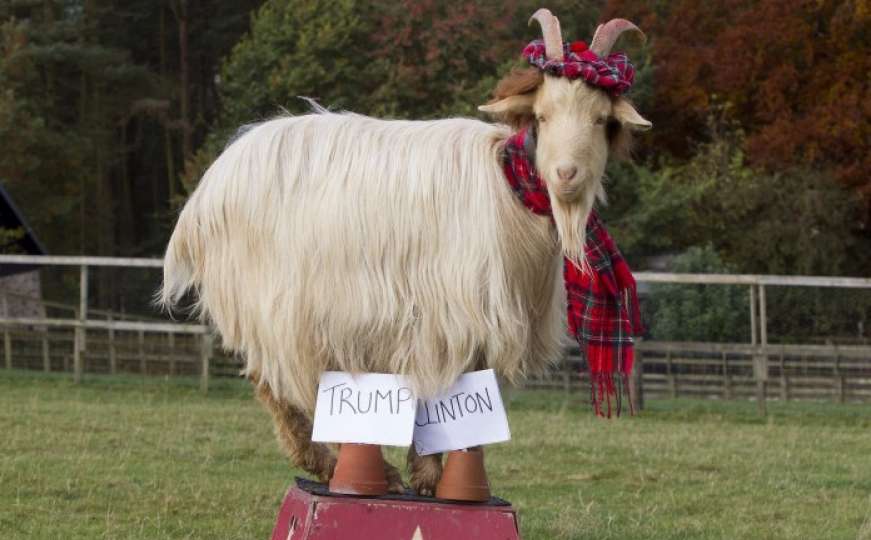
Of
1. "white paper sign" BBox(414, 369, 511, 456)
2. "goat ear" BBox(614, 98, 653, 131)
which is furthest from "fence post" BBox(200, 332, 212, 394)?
"goat ear" BBox(614, 98, 653, 131)

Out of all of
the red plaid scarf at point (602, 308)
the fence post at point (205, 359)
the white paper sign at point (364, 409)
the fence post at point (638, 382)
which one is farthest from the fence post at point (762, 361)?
the white paper sign at point (364, 409)

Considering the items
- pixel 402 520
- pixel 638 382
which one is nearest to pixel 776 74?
pixel 638 382

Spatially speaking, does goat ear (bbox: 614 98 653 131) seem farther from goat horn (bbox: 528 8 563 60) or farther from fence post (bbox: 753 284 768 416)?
fence post (bbox: 753 284 768 416)

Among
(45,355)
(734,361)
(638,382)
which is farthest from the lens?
(45,355)

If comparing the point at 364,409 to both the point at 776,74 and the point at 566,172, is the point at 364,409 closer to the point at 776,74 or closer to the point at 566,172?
the point at 566,172

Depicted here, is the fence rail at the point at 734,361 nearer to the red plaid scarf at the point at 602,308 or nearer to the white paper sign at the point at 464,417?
the red plaid scarf at the point at 602,308

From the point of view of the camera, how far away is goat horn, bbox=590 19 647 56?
14.9 ft

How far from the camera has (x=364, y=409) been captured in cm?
462

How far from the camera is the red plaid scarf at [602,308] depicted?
4656 mm

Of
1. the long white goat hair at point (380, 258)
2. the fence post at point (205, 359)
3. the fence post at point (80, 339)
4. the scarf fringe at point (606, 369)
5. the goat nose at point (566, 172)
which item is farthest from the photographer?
the fence post at point (80, 339)

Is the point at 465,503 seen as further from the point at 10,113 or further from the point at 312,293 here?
the point at 10,113

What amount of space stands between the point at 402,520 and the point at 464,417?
14.1 inches

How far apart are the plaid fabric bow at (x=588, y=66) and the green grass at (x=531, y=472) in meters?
2.44

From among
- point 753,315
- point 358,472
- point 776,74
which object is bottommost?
point 753,315
